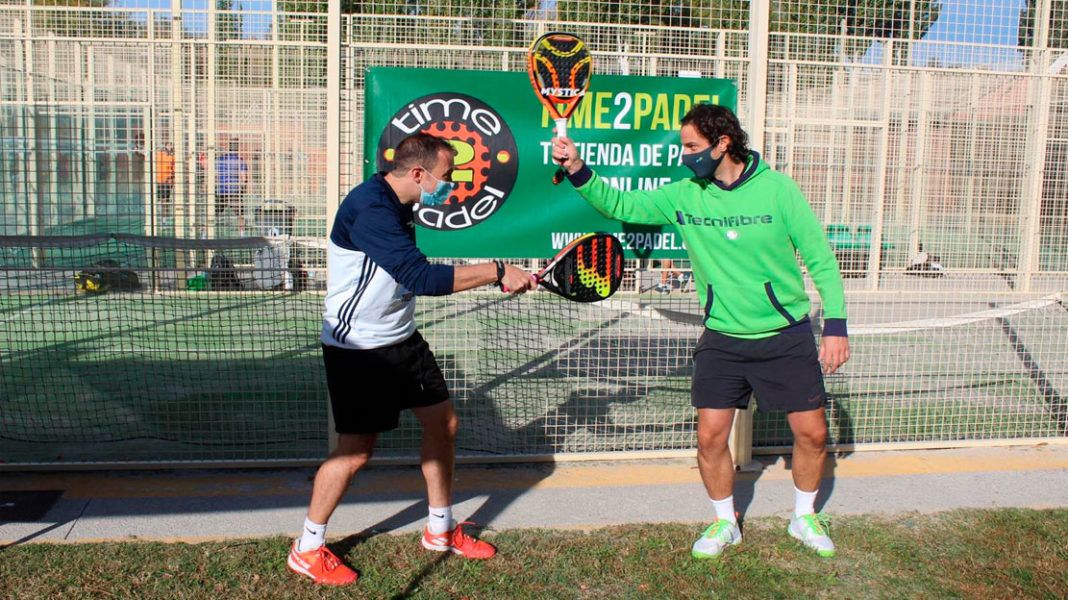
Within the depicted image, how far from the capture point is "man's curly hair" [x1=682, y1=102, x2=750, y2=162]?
4207mm

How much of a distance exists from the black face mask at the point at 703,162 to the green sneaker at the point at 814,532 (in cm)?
179

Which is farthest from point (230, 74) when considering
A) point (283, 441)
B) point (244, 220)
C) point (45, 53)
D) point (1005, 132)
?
point (45, 53)

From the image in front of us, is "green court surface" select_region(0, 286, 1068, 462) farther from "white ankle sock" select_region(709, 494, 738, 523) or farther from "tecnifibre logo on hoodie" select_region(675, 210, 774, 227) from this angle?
"tecnifibre logo on hoodie" select_region(675, 210, 774, 227)

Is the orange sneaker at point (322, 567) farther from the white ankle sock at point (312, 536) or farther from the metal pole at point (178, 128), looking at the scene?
the metal pole at point (178, 128)

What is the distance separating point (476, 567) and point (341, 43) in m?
3.02

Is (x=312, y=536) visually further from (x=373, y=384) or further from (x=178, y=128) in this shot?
(x=178, y=128)

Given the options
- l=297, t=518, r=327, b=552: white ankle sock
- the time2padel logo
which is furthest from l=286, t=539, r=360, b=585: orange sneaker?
the time2padel logo

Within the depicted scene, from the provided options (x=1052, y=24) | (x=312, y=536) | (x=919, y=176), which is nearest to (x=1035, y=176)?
(x=919, y=176)

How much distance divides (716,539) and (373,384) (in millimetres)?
1816

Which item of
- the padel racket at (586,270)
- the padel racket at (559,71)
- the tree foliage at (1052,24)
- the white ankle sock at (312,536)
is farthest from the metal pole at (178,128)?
the tree foliage at (1052,24)

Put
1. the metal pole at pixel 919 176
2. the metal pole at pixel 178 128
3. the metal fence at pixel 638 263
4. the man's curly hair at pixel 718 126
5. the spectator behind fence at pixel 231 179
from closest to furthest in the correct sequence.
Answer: the man's curly hair at pixel 718 126
the metal fence at pixel 638 263
the metal pole at pixel 178 128
the metal pole at pixel 919 176
the spectator behind fence at pixel 231 179

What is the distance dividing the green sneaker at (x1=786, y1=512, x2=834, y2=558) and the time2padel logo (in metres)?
2.41

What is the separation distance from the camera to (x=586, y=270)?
4160 mm

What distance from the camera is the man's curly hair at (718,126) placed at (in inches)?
166
